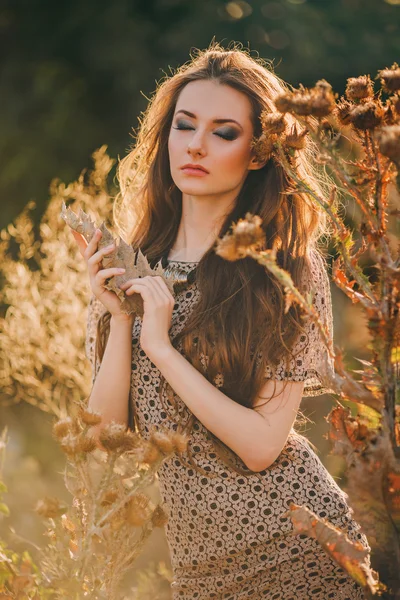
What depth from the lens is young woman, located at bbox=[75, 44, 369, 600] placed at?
1.69 meters

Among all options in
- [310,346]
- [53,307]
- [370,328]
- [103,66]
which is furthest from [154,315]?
[103,66]

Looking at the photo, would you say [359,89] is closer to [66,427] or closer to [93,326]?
[66,427]

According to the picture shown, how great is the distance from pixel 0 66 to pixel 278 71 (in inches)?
69.2

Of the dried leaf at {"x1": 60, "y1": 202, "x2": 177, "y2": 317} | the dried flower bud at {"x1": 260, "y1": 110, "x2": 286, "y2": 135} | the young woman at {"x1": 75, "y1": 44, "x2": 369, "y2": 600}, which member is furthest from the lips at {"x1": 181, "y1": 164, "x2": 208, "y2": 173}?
the dried flower bud at {"x1": 260, "y1": 110, "x2": 286, "y2": 135}

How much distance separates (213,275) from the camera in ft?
6.32

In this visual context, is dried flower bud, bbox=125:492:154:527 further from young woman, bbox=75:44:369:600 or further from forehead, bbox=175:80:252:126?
forehead, bbox=175:80:252:126

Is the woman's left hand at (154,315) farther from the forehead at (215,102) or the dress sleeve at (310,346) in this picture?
the forehead at (215,102)

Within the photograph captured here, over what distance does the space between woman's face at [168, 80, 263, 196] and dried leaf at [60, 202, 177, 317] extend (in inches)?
11.3

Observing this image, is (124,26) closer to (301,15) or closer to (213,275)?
(301,15)

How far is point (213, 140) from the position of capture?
1.87m

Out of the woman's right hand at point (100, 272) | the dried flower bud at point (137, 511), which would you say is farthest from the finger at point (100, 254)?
the dried flower bud at point (137, 511)

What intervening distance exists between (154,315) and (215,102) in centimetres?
63

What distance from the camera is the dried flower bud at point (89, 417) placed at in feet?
4.07

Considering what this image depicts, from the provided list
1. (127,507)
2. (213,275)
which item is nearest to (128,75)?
(213,275)
